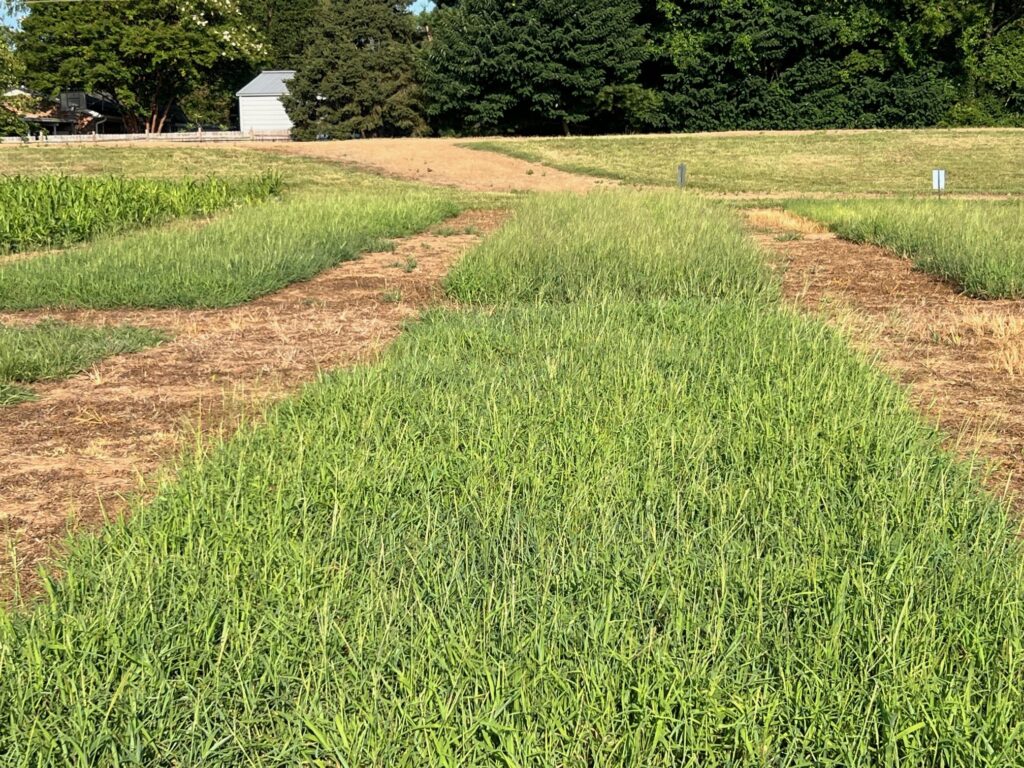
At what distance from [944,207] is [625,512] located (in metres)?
13.1

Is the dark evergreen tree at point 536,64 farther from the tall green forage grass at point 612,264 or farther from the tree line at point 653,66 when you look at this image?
the tall green forage grass at point 612,264

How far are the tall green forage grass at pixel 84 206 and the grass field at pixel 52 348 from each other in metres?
6.85

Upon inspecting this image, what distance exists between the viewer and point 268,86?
194 feet

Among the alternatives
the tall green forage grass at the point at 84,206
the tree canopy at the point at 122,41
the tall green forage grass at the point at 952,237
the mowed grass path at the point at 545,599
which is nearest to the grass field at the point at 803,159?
the tall green forage grass at the point at 952,237

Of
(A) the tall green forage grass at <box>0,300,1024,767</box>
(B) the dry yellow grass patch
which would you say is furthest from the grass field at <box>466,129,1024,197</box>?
(A) the tall green forage grass at <box>0,300,1024,767</box>

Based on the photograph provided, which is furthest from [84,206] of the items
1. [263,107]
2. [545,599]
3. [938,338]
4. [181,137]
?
[263,107]

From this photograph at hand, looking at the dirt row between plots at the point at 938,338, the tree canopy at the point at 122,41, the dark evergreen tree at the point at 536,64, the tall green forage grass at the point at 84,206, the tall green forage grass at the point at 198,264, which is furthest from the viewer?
the tree canopy at the point at 122,41

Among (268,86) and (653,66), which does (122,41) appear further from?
(653,66)

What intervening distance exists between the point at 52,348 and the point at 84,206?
31.1 ft

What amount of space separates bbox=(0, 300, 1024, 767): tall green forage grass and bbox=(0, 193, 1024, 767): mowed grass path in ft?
0.04

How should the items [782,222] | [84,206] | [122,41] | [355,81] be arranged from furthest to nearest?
[122,41] → [355,81] → [782,222] → [84,206]

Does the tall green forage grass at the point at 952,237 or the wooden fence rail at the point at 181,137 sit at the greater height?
the wooden fence rail at the point at 181,137

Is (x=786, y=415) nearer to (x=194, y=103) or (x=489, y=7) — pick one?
(x=489, y=7)

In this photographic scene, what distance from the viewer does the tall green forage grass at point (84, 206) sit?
13.2m
